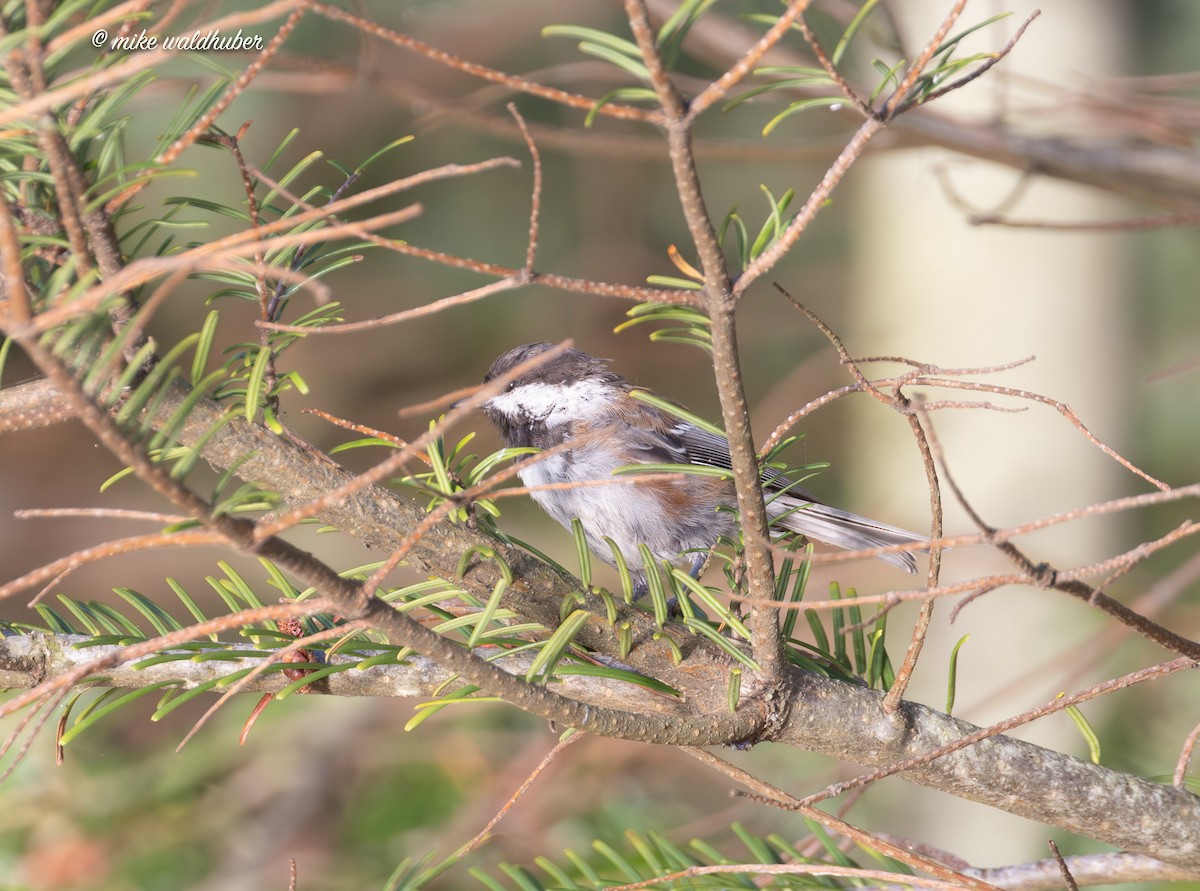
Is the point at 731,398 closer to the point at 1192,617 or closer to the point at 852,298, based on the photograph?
the point at 1192,617

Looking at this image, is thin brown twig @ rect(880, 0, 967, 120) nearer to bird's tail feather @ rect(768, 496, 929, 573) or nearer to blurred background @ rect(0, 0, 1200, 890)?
blurred background @ rect(0, 0, 1200, 890)

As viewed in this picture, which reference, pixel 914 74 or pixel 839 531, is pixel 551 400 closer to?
pixel 839 531

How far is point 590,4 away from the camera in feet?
14.6

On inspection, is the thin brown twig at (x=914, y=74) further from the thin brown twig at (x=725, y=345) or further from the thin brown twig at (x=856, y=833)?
the thin brown twig at (x=856, y=833)

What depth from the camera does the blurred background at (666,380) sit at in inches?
78.2

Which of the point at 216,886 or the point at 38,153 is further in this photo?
the point at 216,886

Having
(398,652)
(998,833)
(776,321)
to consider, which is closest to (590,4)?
(776,321)

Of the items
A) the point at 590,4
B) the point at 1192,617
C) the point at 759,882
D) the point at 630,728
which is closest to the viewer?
the point at 630,728

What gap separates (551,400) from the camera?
228 cm

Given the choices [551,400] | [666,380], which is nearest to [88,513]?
[551,400]

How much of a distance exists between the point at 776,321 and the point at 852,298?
1.28 ft

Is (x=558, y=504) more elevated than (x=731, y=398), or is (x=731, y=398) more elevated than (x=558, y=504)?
(x=731, y=398)

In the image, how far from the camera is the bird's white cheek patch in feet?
7.43

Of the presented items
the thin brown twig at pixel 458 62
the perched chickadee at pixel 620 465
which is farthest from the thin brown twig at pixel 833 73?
the perched chickadee at pixel 620 465
